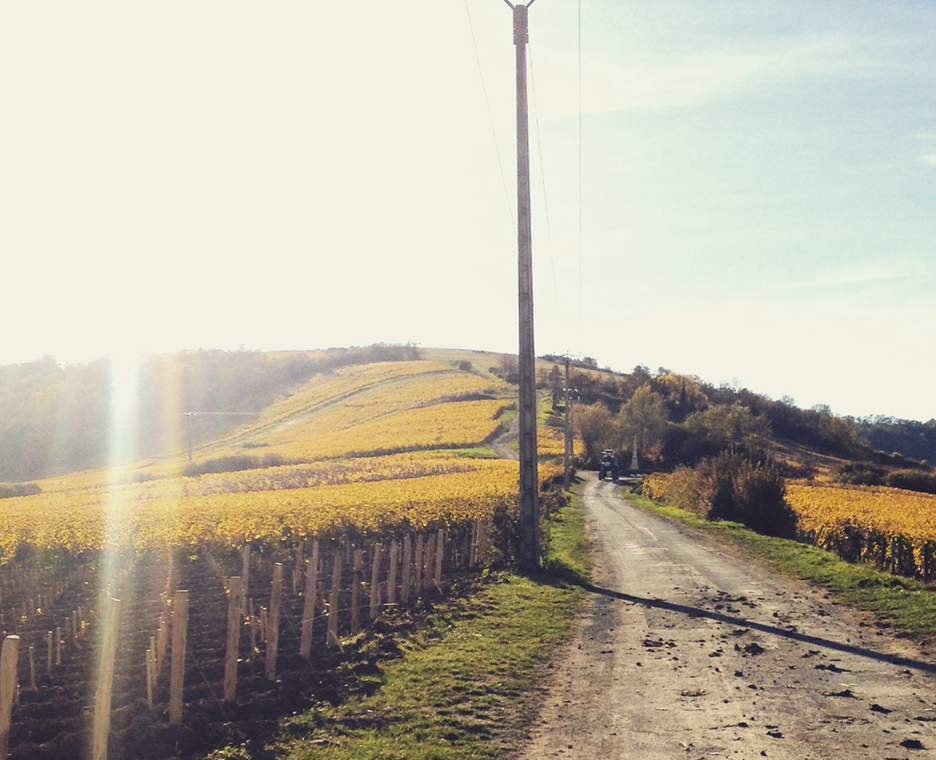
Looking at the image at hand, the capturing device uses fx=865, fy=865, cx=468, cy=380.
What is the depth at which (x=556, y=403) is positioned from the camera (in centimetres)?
10231

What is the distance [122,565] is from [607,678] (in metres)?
15.1

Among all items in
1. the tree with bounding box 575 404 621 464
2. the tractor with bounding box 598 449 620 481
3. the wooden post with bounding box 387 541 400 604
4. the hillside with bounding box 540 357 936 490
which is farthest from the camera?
the tree with bounding box 575 404 621 464

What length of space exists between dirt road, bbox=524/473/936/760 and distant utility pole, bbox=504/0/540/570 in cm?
267

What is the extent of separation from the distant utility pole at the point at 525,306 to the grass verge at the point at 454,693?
3164mm

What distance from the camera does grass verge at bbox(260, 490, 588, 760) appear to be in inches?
310

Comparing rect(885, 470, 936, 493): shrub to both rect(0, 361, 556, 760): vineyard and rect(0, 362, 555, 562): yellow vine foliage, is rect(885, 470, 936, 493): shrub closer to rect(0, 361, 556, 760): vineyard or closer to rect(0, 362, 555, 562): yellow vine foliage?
rect(0, 362, 555, 562): yellow vine foliage

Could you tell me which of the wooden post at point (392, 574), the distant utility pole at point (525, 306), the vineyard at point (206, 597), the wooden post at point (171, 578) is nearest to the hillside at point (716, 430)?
the vineyard at point (206, 597)

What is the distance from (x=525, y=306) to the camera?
18094mm

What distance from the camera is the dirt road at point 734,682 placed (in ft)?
24.9

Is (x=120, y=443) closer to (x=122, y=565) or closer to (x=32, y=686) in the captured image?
(x=122, y=565)

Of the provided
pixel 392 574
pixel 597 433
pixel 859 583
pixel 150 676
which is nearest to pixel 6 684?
pixel 150 676

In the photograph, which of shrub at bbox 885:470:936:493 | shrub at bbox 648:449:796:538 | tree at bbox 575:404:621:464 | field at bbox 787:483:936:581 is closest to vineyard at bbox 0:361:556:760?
shrub at bbox 648:449:796:538

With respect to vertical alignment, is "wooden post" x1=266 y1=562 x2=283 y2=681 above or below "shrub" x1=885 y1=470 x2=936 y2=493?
above

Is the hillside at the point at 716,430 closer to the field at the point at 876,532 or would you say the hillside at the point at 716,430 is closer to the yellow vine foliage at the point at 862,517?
the yellow vine foliage at the point at 862,517
